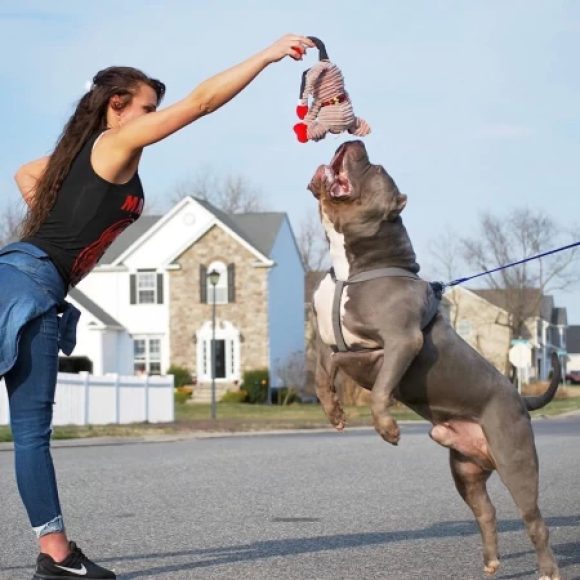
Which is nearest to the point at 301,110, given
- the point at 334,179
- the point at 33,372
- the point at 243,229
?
the point at 334,179

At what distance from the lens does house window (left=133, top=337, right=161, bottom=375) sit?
50.9m

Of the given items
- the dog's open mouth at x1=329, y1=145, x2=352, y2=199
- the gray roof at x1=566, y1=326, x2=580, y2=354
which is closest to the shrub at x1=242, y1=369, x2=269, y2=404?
the dog's open mouth at x1=329, y1=145, x2=352, y2=199

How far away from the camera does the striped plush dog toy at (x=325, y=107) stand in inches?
216

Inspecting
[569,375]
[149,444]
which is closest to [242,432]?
[149,444]

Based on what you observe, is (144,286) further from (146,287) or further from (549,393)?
(549,393)

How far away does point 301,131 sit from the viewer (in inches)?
218

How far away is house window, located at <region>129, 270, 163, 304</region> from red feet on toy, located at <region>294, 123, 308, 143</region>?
45.5 m

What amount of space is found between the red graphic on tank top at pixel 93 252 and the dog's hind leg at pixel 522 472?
179 centimetres

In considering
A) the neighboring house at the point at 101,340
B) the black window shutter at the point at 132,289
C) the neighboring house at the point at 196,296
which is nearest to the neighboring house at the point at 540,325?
the neighboring house at the point at 196,296

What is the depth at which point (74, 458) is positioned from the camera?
1582cm

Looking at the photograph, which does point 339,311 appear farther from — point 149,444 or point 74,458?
point 149,444

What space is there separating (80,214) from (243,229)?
4653 centimetres

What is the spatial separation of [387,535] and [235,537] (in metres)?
0.90

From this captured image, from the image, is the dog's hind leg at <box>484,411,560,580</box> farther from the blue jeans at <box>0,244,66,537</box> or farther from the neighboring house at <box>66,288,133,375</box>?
the neighboring house at <box>66,288,133,375</box>
